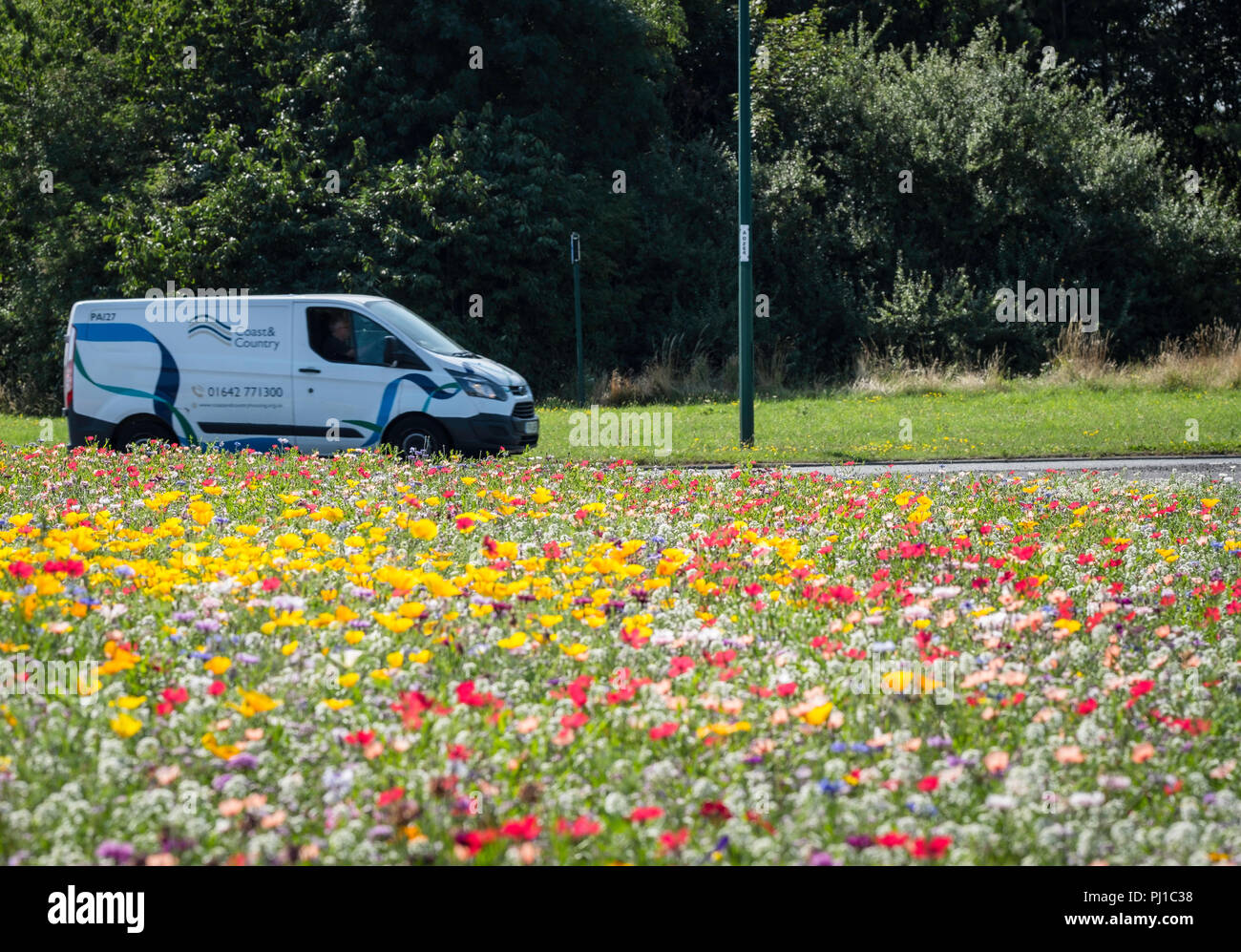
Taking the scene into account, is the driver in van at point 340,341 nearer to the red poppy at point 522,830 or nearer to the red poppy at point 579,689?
the red poppy at point 579,689

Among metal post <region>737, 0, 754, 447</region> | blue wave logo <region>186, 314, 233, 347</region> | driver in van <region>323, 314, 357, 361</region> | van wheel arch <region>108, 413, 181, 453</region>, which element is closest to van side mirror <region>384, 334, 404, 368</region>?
driver in van <region>323, 314, 357, 361</region>

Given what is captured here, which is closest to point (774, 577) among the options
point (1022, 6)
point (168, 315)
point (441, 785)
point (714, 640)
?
point (714, 640)

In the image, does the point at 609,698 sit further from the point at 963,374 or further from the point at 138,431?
the point at 963,374

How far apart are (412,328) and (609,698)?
10660mm

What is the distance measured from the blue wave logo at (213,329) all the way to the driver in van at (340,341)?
1.08 meters

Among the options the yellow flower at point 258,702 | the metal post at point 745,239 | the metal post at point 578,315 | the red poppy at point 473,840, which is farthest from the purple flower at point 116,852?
the metal post at point 578,315

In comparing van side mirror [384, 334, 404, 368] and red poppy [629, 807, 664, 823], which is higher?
van side mirror [384, 334, 404, 368]

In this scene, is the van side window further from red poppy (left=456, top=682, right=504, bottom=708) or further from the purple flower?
the purple flower

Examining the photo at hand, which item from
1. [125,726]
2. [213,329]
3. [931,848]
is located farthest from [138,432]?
[931,848]

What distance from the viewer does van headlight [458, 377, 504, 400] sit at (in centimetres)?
1328

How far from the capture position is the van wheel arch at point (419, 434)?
1334 cm

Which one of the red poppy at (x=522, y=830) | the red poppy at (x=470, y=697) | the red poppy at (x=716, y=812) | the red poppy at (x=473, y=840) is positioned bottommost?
the red poppy at (x=716, y=812)

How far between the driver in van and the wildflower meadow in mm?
7309
